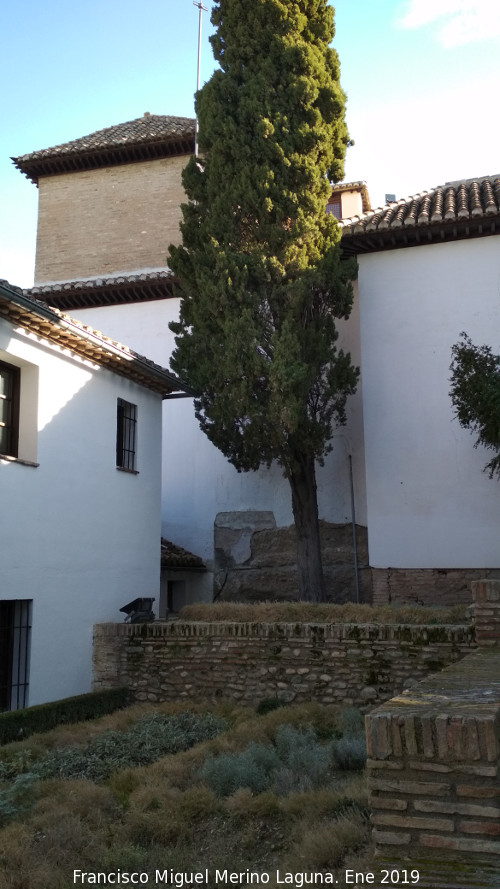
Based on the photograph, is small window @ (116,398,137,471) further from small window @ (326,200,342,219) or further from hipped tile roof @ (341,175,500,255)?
small window @ (326,200,342,219)

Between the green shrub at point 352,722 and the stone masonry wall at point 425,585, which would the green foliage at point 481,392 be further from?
the green shrub at point 352,722

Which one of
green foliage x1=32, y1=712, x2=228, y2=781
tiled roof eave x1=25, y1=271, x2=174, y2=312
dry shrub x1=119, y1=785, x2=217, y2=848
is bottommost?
dry shrub x1=119, y1=785, x2=217, y2=848

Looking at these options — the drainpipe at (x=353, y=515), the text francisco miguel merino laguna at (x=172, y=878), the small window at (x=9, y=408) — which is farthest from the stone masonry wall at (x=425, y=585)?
the text francisco miguel merino laguna at (x=172, y=878)

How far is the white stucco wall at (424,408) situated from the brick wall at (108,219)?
6004 millimetres

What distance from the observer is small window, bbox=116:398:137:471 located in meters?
10.9

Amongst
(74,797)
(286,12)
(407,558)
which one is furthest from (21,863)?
(286,12)

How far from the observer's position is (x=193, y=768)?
19.9 ft

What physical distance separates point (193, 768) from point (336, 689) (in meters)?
2.53

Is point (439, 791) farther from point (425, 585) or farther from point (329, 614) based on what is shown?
point (425, 585)

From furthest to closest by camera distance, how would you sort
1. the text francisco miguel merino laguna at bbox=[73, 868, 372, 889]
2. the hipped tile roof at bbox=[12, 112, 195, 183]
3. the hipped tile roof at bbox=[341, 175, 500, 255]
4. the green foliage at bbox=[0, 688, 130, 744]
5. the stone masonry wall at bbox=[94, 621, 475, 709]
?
the hipped tile roof at bbox=[12, 112, 195, 183] → the hipped tile roof at bbox=[341, 175, 500, 255] → the stone masonry wall at bbox=[94, 621, 475, 709] → the green foliage at bbox=[0, 688, 130, 744] → the text francisco miguel merino laguna at bbox=[73, 868, 372, 889]

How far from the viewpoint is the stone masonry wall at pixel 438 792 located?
2.64 meters

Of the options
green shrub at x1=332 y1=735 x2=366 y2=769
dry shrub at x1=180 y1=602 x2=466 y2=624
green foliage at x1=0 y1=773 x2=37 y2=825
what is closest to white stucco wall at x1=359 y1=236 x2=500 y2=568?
dry shrub at x1=180 y1=602 x2=466 y2=624

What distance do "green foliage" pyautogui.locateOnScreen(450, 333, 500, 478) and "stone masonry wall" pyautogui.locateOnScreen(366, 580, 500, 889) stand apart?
24.3 feet

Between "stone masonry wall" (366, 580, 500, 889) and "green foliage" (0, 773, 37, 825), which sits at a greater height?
"stone masonry wall" (366, 580, 500, 889)
